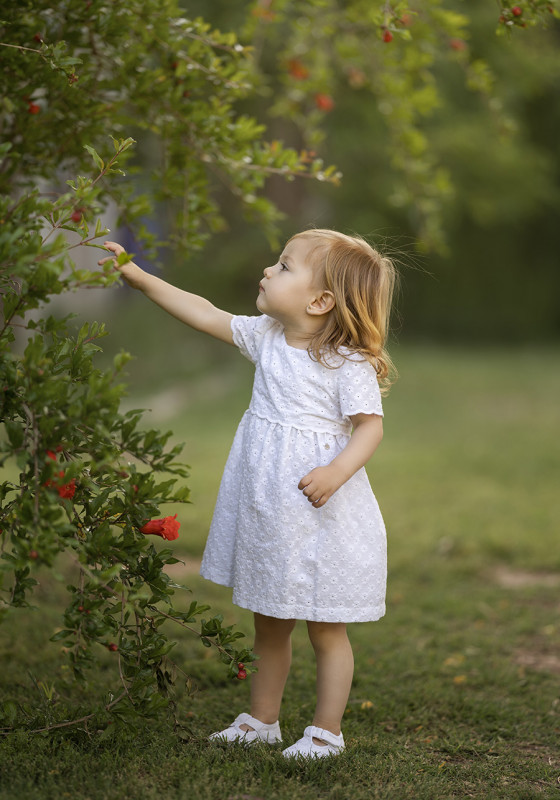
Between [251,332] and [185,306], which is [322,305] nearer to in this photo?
[251,332]

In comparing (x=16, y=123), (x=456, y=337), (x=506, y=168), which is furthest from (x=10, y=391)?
(x=456, y=337)

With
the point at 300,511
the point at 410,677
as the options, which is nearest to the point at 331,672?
the point at 300,511

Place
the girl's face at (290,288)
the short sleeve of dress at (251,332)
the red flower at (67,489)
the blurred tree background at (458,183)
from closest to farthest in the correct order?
the red flower at (67,489)
the girl's face at (290,288)
the short sleeve of dress at (251,332)
the blurred tree background at (458,183)

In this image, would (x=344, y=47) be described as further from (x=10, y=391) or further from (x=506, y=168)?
(x=506, y=168)

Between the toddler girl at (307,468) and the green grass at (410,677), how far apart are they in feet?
0.77

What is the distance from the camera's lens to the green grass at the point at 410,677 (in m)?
2.49

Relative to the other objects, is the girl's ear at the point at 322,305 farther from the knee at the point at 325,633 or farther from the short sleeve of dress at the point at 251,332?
the knee at the point at 325,633

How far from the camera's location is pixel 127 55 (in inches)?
126

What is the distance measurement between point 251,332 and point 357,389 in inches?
16.6

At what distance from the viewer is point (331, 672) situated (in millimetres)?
2756

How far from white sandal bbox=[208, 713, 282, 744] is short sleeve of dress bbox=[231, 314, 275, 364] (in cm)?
109

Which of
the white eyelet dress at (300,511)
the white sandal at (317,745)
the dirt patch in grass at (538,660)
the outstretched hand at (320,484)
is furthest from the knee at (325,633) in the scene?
the dirt patch in grass at (538,660)

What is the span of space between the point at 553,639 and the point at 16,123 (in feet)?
10.2

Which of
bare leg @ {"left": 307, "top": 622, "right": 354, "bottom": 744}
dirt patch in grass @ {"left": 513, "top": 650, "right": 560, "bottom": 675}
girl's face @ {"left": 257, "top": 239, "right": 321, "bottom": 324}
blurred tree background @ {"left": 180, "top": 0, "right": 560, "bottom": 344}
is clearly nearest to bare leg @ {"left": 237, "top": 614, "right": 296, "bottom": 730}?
bare leg @ {"left": 307, "top": 622, "right": 354, "bottom": 744}
